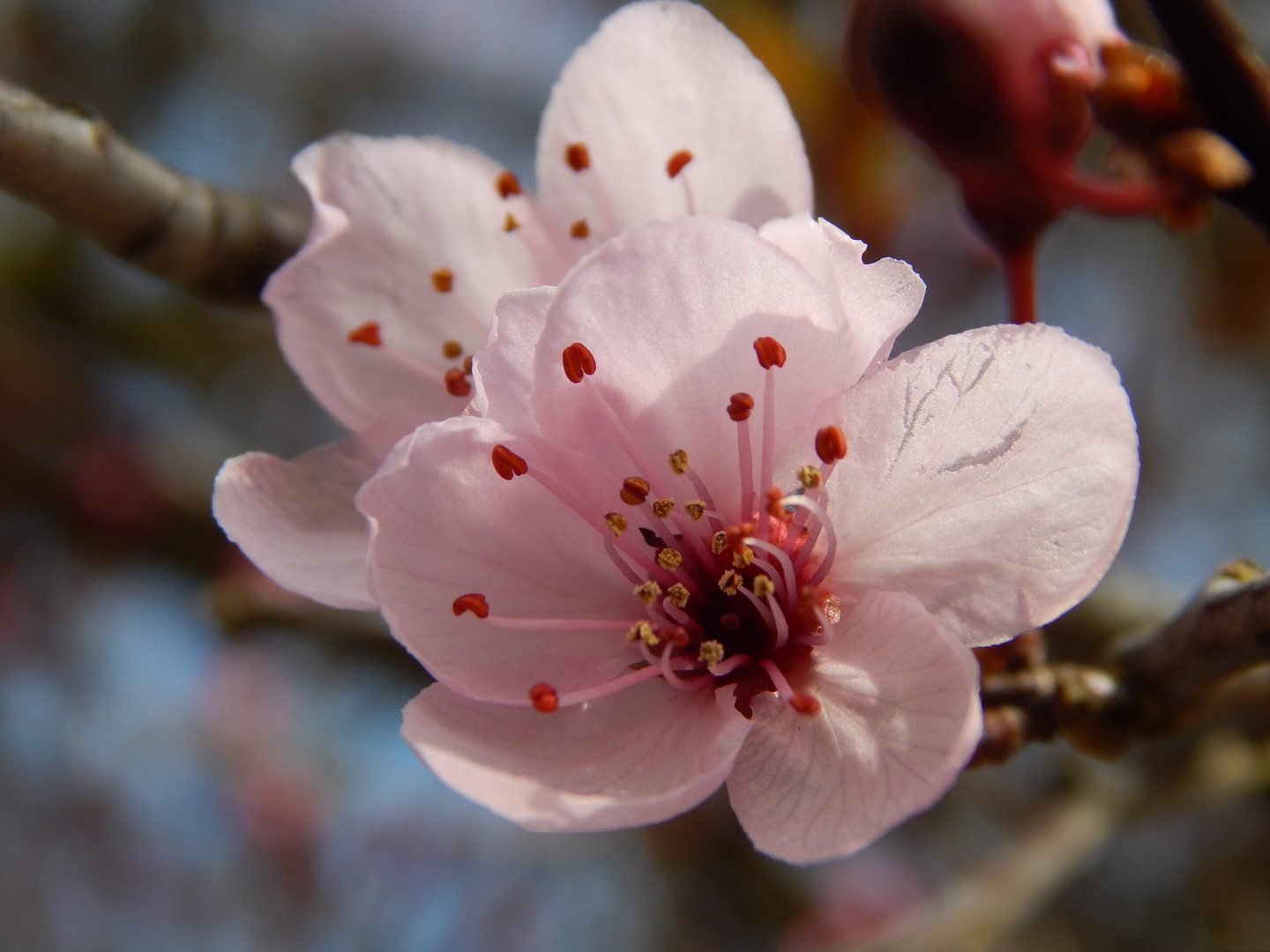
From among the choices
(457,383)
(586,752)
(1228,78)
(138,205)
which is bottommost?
(586,752)

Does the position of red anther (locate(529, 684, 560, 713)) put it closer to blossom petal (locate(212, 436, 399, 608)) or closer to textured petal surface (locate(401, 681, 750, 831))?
Result: textured petal surface (locate(401, 681, 750, 831))

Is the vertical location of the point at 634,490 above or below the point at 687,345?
below

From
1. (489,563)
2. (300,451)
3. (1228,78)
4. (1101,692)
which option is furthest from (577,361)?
(300,451)

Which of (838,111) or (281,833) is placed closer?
(838,111)

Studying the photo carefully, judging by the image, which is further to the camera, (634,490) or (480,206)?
(480,206)

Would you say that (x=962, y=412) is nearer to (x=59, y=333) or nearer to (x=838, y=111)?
(x=838, y=111)

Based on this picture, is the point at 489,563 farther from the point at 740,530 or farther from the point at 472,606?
the point at 740,530

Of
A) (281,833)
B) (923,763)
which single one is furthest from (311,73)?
(923,763)
